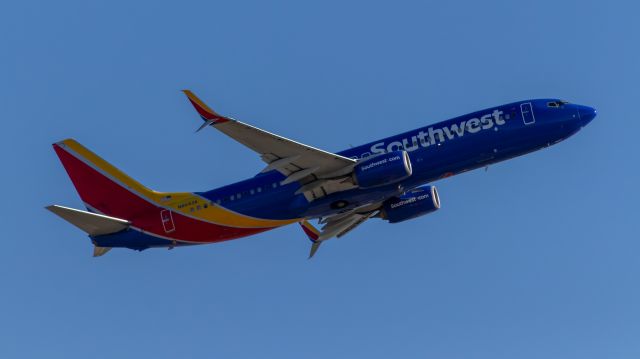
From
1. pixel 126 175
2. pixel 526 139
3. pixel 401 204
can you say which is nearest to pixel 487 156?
pixel 526 139

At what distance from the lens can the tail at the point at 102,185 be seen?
60312mm

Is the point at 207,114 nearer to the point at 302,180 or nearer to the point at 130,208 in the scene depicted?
the point at 302,180

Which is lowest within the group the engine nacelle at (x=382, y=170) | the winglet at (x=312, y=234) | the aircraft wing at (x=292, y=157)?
the winglet at (x=312, y=234)

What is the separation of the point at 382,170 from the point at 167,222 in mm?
14830

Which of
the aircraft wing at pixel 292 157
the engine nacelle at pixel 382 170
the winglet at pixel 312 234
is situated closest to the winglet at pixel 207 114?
the aircraft wing at pixel 292 157

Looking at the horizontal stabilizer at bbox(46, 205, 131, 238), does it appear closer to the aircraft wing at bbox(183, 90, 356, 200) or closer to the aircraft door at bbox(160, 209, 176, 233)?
the aircraft door at bbox(160, 209, 176, 233)

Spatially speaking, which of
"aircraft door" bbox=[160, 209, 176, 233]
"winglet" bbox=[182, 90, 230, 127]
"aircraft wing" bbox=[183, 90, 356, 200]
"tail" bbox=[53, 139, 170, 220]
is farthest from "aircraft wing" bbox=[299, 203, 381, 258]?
"winglet" bbox=[182, 90, 230, 127]

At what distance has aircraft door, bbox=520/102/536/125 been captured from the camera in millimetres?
55969

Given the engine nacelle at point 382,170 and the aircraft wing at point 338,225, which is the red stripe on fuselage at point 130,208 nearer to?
the aircraft wing at point 338,225

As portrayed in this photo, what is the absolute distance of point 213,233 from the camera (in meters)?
59.3

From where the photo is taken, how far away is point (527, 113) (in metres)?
56.2

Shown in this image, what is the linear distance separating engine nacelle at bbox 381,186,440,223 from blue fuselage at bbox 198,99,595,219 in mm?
5037

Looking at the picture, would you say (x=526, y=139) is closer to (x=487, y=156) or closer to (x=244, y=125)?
(x=487, y=156)

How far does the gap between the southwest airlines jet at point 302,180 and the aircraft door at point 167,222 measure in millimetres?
64
